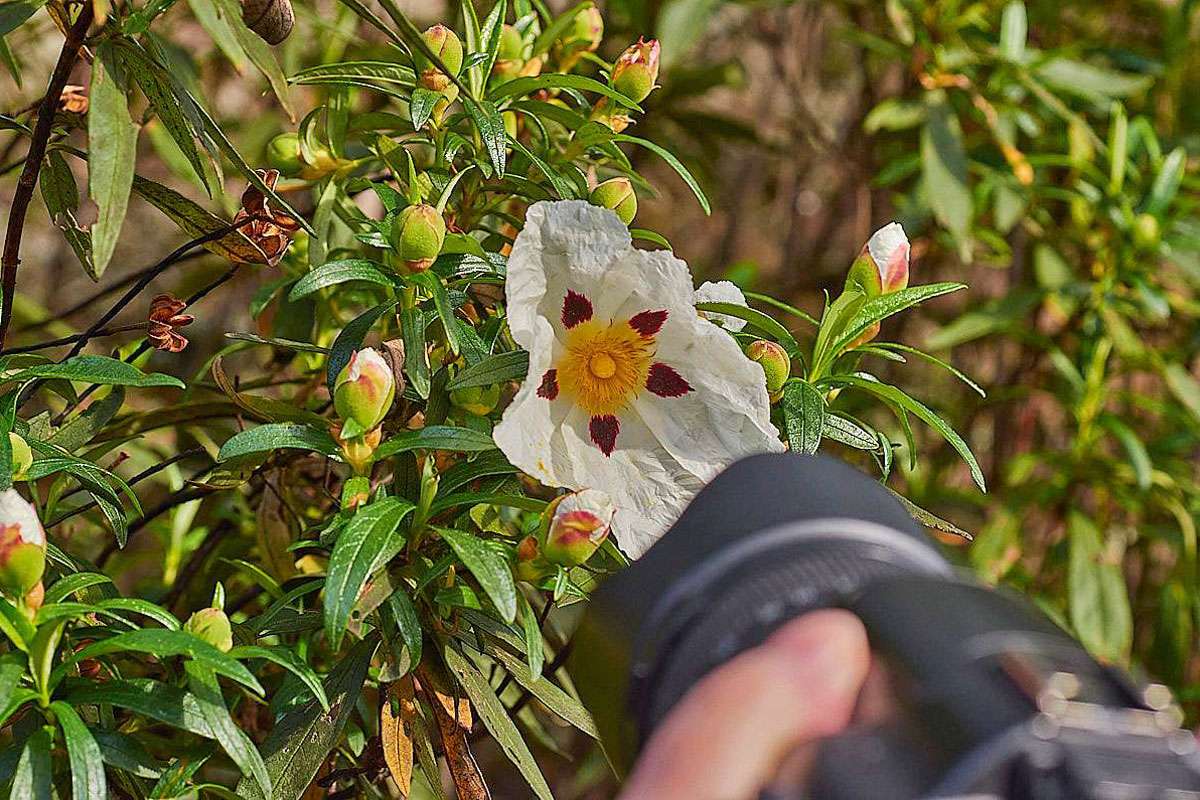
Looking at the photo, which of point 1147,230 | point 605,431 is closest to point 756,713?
point 605,431

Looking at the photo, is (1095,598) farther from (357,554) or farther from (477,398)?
(357,554)

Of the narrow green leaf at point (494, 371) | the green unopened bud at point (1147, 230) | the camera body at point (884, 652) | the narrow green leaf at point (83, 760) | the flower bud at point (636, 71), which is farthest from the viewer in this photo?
the green unopened bud at point (1147, 230)

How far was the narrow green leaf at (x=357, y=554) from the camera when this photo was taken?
58 cm

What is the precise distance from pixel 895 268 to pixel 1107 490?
0.94m

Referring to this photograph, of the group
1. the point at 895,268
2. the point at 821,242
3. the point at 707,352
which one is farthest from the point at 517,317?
the point at 821,242

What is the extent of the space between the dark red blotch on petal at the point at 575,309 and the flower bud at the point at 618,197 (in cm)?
8

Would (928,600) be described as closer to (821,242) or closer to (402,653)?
(402,653)

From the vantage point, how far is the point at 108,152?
66cm

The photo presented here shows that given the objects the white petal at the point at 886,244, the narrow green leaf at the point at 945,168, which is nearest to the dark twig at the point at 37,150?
the white petal at the point at 886,244

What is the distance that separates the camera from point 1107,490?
1570 mm

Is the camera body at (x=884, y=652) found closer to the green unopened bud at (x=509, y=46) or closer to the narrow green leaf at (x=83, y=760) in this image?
the narrow green leaf at (x=83, y=760)

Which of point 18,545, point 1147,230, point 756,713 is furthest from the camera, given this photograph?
point 1147,230

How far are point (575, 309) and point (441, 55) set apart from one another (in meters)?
0.17

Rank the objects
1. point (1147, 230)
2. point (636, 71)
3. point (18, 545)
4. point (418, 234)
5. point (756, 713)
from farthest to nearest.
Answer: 1. point (1147, 230)
2. point (636, 71)
3. point (418, 234)
4. point (18, 545)
5. point (756, 713)
